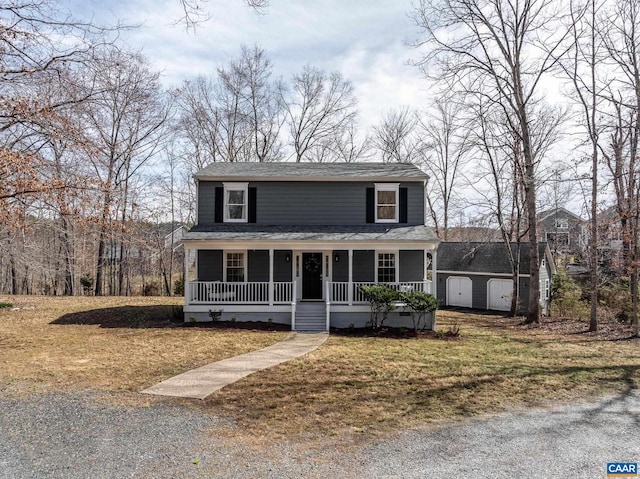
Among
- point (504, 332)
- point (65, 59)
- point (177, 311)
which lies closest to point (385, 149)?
point (504, 332)

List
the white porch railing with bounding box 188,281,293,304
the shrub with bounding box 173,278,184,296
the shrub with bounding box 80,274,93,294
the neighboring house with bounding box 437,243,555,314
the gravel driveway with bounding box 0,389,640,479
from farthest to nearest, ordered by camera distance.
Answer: the shrub with bounding box 173,278,184,296 < the shrub with bounding box 80,274,93,294 < the neighboring house with bounding box 437,243,555,314 < the white porch railing with bounding box 188,281,293,304 < the gravel driveway with bounding box 0,389,640,479

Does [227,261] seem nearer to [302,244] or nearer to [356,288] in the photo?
[302,244]

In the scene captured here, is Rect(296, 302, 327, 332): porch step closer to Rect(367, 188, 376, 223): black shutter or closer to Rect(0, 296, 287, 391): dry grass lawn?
Rect(0, 296, 287, 391): dry grass lawn

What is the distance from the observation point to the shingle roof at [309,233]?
1323 cm

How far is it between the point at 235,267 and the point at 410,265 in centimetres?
677

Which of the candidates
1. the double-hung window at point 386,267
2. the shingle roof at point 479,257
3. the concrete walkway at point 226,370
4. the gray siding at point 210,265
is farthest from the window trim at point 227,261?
the shingle roof at point 479,257

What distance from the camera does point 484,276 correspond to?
22188 millimetres

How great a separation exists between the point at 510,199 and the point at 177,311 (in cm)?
1696

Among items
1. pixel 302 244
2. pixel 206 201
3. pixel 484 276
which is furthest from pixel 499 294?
pixel 206 201

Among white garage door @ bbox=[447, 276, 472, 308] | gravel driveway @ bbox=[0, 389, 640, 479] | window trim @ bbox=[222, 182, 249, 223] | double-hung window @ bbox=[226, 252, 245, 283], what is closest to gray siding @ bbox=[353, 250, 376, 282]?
double-hung window @ bbox=[226, 252, 245, 283]

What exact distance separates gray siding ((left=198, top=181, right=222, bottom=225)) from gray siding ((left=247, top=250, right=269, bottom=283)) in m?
Result: 2.05

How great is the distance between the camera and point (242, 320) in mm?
13188

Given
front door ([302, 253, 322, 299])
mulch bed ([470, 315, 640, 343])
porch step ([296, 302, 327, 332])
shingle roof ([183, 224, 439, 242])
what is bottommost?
mulch bed ([470, 315, 640, 343])

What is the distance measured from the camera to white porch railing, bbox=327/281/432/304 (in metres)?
13.4
